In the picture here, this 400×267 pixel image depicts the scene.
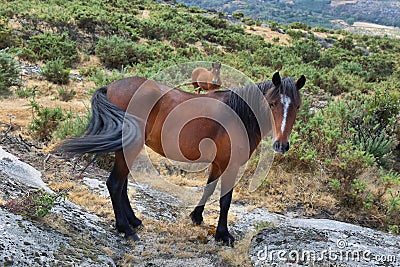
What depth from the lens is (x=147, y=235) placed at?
3.68m

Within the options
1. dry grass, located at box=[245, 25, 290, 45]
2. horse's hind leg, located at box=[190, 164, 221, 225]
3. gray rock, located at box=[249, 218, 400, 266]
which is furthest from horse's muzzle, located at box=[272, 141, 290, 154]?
dry grass, located at box=[245, 25, 290, 45]

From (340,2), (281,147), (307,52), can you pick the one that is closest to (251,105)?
(281,147)

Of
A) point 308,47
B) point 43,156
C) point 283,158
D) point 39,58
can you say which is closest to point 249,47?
point 308,47

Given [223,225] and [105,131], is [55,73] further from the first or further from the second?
[223,225]

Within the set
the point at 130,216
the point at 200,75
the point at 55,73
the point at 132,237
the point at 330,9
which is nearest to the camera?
the point at 132,237

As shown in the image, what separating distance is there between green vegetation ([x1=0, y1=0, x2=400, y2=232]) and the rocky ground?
4.24ft

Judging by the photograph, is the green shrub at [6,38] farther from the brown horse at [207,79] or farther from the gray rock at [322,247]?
the gray rock at [322,247]

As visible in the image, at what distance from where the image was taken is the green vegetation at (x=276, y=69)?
572 centimetres

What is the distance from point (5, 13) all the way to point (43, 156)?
13031 millimetres

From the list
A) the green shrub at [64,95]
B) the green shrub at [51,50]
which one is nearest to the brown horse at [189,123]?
the green shrub at [64,95]

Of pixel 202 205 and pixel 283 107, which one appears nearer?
pixel 283 107

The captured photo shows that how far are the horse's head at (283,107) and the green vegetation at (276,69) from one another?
259 cm

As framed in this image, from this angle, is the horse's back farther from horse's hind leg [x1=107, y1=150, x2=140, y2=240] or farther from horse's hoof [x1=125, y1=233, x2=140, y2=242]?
horse's hoof [x1=125, y1=233, x2=140, y2=242]

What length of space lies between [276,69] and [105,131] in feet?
45.7
